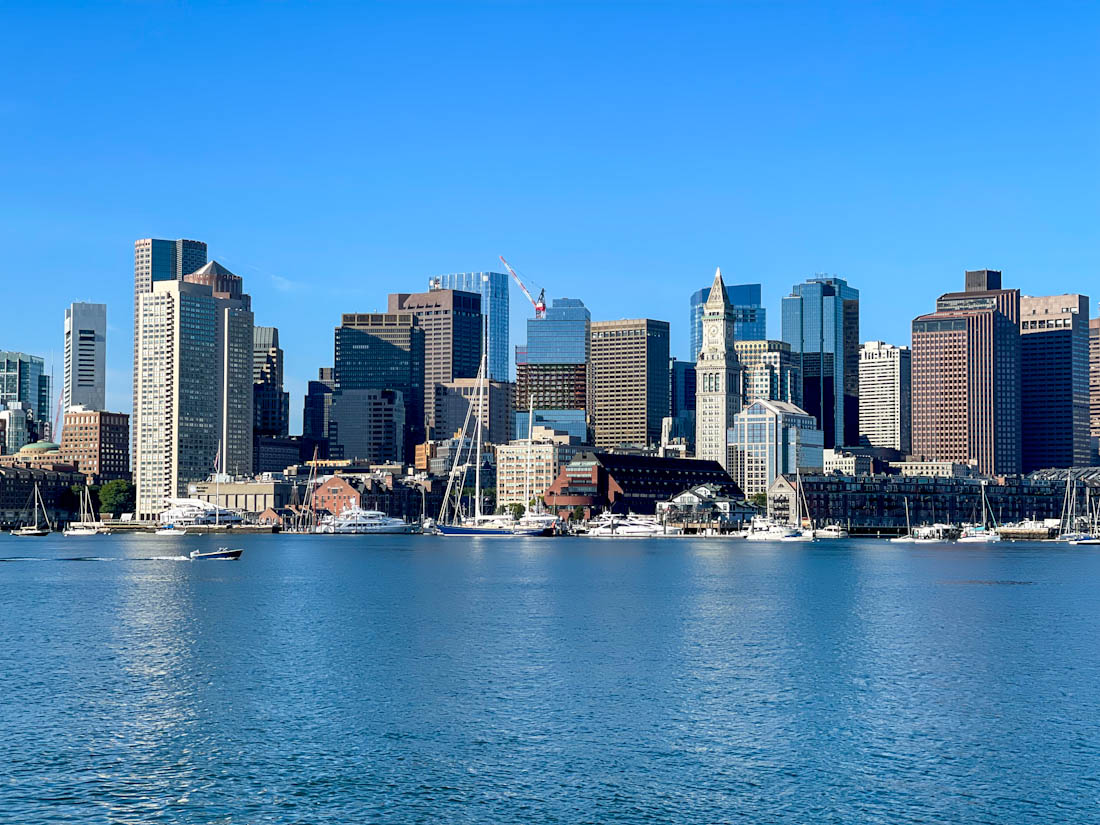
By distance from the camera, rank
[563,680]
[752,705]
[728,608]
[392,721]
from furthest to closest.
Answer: [728,608], [563,680], [752,705], [392,721]

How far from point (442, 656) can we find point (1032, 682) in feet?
109

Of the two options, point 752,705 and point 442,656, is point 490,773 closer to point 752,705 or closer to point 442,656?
point 752,705

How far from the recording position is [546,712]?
7012 centimetres

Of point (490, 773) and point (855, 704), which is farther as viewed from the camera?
point (855, 704)

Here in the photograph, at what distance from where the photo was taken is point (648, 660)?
290 feet

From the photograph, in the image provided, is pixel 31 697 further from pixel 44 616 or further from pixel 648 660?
pixel 44 616

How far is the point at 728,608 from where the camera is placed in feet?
409

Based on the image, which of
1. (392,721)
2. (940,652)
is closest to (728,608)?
(940,652)

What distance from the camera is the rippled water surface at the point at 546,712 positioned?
5447 cm

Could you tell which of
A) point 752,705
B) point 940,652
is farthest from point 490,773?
point 940,652

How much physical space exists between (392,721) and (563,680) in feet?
45.1

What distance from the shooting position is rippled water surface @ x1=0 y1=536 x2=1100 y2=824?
2144 inches

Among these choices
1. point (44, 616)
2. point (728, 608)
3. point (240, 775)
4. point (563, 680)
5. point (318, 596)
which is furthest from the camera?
point (318, 596)

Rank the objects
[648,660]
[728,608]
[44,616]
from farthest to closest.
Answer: [728,608]
[44,616]
[648,660]
